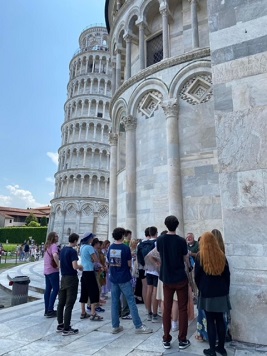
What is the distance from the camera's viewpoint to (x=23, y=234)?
5591 centimetres

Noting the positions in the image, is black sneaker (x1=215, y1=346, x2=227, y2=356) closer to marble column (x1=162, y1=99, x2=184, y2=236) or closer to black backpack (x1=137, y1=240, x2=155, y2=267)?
black backpack (x1=137, y1=240, x2=155, y2=267)

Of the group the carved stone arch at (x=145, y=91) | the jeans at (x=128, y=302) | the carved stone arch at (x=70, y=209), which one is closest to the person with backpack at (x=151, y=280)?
the jeans at (x=128, y=302)

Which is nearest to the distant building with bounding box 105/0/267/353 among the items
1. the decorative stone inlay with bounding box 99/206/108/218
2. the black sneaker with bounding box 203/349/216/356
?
the black sneaker with bounding box 203/349/216/356

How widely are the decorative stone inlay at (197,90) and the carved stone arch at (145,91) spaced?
0.87m

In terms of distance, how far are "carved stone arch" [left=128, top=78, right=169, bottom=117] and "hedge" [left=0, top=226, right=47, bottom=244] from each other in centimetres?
4887

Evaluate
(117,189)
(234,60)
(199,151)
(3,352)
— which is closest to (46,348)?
(3,352)

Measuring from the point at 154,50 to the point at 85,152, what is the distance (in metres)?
35.7

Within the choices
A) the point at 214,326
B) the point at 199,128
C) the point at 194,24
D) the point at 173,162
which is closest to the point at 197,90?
the point at 199,128

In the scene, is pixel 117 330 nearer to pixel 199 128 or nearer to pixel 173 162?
pixel 173 162

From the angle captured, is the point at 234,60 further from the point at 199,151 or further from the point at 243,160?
the point at 199,151

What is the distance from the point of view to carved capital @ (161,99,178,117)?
11508mm

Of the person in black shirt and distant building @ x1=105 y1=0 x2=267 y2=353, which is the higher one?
distant building @ x1=105 y1=0 x2=267 y2=353

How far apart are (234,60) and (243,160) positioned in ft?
7.22

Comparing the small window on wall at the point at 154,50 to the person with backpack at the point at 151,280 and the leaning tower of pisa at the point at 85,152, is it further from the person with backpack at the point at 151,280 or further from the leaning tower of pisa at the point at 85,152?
the leaning tower of pisa at the point at 85,152
